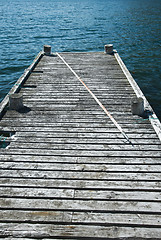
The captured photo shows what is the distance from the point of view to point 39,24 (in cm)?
3644

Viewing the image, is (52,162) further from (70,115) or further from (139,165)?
(70,115)

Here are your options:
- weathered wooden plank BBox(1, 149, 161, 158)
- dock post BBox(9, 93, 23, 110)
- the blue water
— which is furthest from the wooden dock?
the blue water

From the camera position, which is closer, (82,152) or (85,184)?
(85,184)

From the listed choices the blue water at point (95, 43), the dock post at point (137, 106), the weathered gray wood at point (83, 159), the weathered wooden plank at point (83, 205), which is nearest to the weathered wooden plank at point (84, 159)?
the weathered gray wood at point (83, 159)

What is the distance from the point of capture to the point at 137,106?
21.7 feet

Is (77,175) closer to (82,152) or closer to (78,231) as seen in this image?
(82,152)

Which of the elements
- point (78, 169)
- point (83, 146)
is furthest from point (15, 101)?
point (78, 169)

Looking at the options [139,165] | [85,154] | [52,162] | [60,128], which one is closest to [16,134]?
[60,128]

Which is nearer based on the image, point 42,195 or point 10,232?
point 10,232

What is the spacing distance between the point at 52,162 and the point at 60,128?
143 centimetres

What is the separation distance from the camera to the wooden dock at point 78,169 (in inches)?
140

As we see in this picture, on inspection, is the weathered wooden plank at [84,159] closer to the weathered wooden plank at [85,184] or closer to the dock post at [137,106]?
the weathered wooden plank at [85,184]

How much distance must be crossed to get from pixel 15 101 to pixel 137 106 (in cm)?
360

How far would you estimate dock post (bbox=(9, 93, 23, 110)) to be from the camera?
6.97 m
